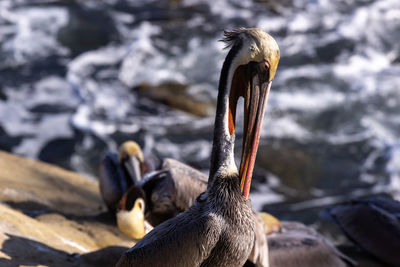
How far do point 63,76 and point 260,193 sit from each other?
222 inches

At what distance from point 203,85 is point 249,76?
8.66 meters

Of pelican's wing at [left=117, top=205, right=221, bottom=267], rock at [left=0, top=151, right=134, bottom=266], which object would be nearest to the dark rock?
rock at [left=0, top=151, right=134, bottom=266]

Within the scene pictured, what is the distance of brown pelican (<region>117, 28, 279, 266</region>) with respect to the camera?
120 inches

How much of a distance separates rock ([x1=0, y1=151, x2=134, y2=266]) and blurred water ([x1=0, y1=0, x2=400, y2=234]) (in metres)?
2.39

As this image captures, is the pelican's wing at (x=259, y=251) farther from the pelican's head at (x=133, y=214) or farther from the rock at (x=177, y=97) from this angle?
the rock at (x=177, y=97)

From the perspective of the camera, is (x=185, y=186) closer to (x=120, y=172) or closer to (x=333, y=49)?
(x=120, y=172)

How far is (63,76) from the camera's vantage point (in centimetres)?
1177

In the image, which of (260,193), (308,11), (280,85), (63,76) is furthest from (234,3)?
(260,193)

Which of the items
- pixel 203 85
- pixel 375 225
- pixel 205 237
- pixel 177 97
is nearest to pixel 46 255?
pixel 205 237

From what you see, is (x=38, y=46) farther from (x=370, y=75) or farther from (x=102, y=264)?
(x=102, y=264)

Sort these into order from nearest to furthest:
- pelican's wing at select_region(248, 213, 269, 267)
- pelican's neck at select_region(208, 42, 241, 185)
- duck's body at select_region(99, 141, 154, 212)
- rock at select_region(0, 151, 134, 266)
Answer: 1. pelican's neck at select_region(208, 42, 241, 185)
2. rock at select_region(0, 151, 134, 266)
3. pelican's wing at select_region(248, 213, 269, 267)
4. duck's body at select_region(99, 141, 154, 212)

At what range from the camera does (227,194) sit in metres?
3.16

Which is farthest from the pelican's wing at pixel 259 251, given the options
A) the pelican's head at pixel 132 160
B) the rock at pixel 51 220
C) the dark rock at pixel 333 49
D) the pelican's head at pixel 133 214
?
the dark rock at pixel 333 49

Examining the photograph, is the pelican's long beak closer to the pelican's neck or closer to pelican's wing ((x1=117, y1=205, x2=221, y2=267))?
the pelican's neck
